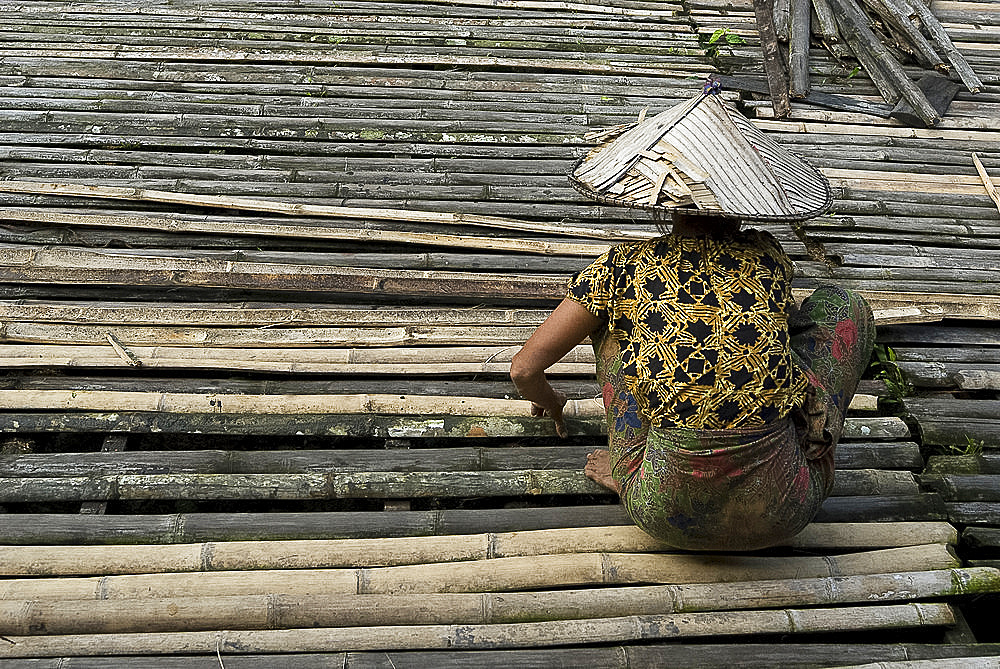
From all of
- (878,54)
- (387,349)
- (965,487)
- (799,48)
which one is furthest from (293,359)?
(878,54)

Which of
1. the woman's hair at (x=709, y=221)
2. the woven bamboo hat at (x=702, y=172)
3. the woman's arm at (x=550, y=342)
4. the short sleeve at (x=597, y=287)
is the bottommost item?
the woman's arm at (x=550, y=342)

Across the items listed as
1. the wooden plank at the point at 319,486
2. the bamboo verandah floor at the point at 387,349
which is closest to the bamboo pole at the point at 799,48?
the bamboo verandah floor at the point at 387,349

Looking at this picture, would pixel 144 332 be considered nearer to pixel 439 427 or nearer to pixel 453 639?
pixel 439 427

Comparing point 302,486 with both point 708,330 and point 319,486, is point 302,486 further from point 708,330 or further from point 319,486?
point 708,330

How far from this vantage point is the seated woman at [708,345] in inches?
74.5

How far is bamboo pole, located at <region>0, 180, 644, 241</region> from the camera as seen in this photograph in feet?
11.3

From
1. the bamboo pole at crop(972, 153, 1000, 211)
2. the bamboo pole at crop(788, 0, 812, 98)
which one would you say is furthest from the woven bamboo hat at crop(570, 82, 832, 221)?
the bamboo pole at crop(788, 0, 812, 98)

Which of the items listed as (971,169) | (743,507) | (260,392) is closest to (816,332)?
(743,507)

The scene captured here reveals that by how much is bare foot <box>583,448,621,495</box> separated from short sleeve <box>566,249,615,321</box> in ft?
1.70

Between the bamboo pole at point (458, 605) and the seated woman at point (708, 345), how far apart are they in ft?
0.46

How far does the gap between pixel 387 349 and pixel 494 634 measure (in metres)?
1.16

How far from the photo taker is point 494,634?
1991 mm

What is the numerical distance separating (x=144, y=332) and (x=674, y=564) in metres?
1.85

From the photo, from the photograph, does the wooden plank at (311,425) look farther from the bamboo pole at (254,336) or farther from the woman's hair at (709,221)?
the woman's hair at (709,221)
